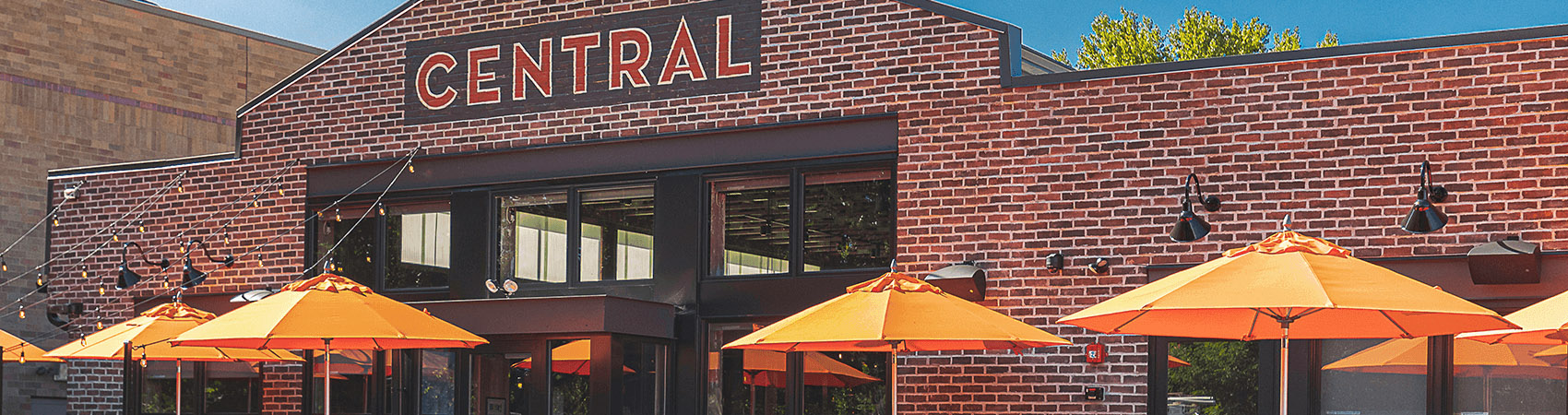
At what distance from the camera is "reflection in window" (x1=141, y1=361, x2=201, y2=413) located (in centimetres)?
1745

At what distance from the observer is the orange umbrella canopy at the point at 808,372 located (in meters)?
13.5

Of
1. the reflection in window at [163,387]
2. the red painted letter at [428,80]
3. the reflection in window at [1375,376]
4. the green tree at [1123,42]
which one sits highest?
the green tree at [1123,42]

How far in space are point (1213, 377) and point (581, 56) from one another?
6.63m

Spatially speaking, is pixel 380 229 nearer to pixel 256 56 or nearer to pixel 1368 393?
pixel 256 56

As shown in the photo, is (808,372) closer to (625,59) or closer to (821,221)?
(821,221)

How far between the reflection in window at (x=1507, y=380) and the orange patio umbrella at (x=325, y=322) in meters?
7.30

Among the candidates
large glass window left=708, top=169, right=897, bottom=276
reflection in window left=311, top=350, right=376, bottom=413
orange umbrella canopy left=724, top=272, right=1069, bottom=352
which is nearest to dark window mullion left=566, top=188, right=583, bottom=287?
large glass window left=708, top=169, right=897, bottom=276

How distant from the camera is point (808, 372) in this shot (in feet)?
45.2

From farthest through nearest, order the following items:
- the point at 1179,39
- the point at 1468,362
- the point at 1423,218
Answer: the point at 1179,39, the point at 1468,362, the point at 1423,218

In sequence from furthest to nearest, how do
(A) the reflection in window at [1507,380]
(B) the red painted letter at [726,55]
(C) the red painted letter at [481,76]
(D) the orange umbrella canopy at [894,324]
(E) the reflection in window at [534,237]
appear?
(C) the red painted letter at [481,76] → (E) the reflection in window at [534,237] → (B) the red painted letter at [726,55] → (A) the reflection in window at [1507,380] → (D) the orange umbrella canopy at [894,324]

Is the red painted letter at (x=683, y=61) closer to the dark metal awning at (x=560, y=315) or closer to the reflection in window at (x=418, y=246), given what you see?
the dark metal awning at (x=560, y=315)

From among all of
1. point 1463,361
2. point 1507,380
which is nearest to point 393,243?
point 1463,361

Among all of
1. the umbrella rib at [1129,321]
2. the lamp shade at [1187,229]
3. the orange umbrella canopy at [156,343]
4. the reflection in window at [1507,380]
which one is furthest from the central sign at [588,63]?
the reflection in window at [1507,380]

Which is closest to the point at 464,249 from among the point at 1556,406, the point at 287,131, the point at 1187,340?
the point at 287,131
